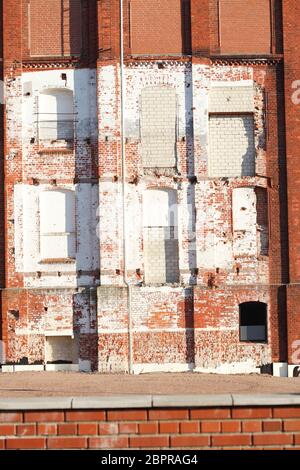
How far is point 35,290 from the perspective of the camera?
79.9 ft

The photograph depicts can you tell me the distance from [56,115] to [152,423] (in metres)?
19.9

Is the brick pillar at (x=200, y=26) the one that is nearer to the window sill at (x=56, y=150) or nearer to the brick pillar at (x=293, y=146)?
the brick pillar at (x=293, y=146)

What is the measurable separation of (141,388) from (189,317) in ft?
22.0

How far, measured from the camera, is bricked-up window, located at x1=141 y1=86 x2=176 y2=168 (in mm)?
24469

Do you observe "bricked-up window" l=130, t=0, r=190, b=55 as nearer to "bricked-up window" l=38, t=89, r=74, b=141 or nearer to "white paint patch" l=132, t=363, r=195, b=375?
"bricked-up window" l=38, t=89, r=74, b=141

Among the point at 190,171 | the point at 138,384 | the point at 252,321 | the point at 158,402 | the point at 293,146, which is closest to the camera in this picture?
the point at 158,402

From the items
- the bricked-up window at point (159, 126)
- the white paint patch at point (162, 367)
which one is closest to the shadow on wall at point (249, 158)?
the bricked-up window at point (159, 126)

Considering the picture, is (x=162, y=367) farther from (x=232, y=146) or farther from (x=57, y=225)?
(x=232, y=146)

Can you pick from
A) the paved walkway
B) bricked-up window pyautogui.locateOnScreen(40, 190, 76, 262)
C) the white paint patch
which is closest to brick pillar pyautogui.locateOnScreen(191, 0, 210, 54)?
Answer: bricked-up window pyautogui.locateOnScreen(40, 190, 76, 262)

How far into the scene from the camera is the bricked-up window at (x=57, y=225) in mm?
24594

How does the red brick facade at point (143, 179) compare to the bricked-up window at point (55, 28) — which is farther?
the bricked-up window at point (55, 28)

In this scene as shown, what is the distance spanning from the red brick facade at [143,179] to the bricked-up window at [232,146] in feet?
0.25

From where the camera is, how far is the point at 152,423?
568 centimetres

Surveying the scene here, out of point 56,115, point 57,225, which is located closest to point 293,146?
point 56,115
